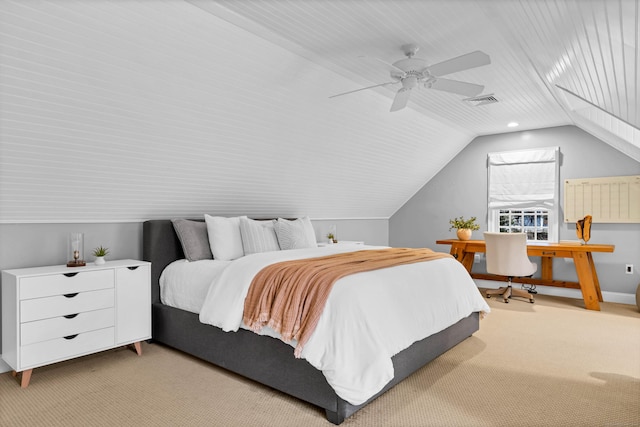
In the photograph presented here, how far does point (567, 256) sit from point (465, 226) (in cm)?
137

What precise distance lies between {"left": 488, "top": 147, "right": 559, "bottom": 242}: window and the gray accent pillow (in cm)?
433

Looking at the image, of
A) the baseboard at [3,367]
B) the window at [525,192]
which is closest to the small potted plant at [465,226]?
the window at [525,192]

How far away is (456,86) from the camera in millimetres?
2920

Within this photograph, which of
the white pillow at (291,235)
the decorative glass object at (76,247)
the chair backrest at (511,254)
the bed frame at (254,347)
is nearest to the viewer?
the bed frame at (254,347)

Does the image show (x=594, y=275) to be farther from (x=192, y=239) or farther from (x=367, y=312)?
(x=192, y=239)

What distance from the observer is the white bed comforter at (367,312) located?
2.14 meters

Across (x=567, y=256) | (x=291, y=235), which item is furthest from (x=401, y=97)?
(x=567, y=256)

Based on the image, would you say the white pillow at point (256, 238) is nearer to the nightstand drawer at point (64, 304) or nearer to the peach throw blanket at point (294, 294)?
the peach throw blanket at point (294, 294)

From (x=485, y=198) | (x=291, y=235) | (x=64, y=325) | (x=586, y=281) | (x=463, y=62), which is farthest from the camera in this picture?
(x=485, y=198)

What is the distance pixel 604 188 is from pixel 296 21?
4609 millimetres

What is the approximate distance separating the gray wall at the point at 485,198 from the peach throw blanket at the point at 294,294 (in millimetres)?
3847

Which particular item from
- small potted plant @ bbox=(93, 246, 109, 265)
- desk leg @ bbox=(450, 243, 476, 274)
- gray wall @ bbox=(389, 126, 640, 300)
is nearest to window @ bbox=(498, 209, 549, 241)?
gray wall @ bbox=(389, 126, 640, 300)

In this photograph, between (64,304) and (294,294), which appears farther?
(64,304)

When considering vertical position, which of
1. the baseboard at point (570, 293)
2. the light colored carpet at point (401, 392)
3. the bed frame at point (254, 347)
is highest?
the bed frame at point (254, 347)
